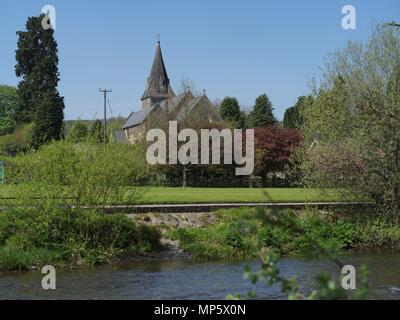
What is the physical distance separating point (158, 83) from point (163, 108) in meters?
29.6

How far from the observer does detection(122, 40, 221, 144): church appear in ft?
189

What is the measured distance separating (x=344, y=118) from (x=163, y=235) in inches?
346

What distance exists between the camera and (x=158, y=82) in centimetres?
10019

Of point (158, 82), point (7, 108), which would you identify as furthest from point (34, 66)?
point (158, 82)

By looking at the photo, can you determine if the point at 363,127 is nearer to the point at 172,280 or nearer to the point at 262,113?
the point at 172,280

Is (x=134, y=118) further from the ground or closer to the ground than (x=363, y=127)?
further from the ground

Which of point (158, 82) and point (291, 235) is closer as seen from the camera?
point (291, 235)

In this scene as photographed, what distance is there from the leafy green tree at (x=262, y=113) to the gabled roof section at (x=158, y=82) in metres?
19.2

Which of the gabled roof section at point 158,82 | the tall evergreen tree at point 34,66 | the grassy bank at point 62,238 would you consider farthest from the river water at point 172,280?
the gabled roof section at point 158,82

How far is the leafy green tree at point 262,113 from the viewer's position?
270ft
